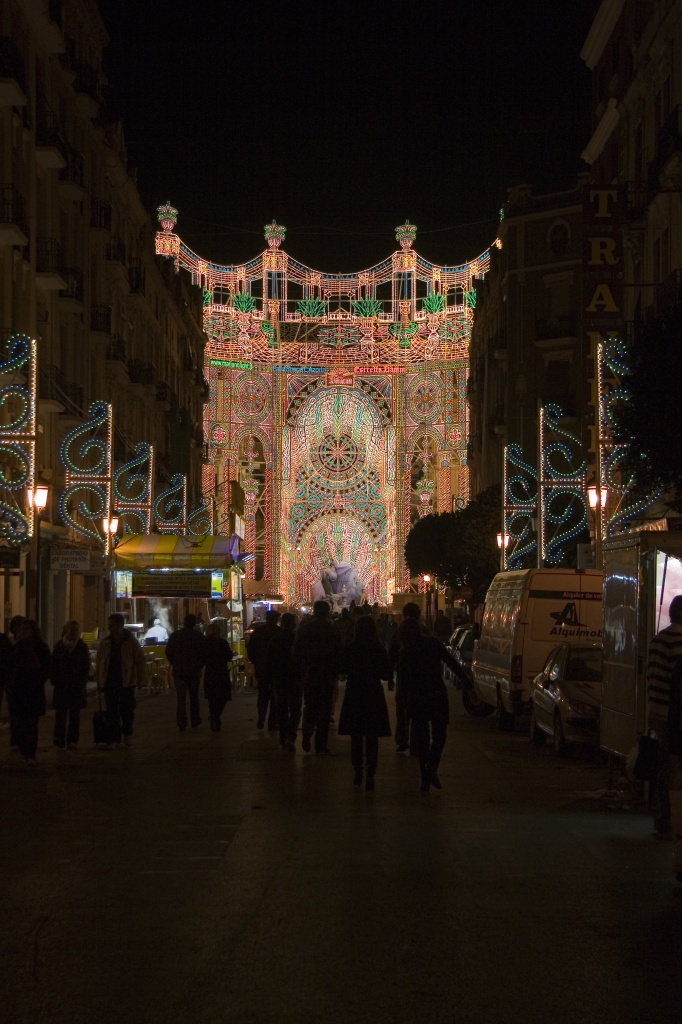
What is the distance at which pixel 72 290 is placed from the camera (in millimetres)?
43656

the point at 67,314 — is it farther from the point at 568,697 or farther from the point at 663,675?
the point at 663,675

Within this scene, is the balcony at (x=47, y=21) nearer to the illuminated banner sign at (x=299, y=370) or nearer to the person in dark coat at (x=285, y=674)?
the person in dark coat at (x=285, y=674)

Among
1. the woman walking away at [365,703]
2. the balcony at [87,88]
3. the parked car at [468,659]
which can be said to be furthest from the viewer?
the balcony at [87,88]

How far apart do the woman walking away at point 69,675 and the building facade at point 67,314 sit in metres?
6.97

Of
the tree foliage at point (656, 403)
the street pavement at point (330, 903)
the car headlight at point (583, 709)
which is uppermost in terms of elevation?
the tree foliage at point (656, 403)

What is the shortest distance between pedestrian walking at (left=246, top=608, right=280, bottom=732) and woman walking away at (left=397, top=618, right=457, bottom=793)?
6139 mm

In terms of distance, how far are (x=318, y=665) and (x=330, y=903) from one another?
1002cm

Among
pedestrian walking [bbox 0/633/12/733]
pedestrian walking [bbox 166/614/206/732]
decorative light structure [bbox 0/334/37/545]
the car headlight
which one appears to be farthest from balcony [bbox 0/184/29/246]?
the car headlight

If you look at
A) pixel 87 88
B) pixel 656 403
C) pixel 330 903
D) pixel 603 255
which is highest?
pixel 87 88

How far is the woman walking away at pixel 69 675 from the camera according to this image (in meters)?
18.8

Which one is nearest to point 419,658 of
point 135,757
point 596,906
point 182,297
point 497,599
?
point 135,757

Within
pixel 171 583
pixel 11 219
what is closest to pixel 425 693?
pixel 171 583

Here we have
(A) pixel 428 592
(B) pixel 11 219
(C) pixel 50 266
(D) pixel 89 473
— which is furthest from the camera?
(A) pixel 428 592

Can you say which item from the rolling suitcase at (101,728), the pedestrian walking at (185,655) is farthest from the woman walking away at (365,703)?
the pedestrian walking at (185,655)
